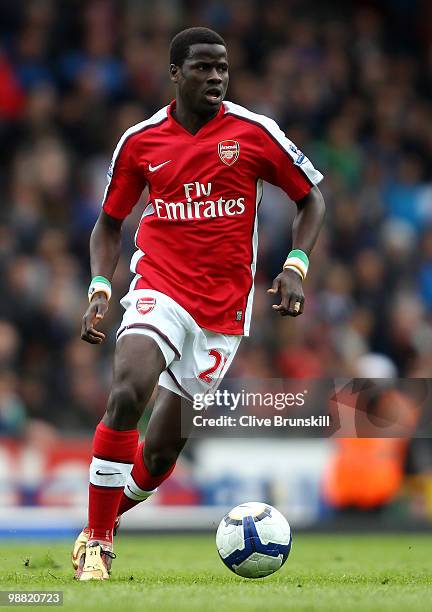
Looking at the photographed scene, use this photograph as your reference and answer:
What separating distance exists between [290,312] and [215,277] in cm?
63

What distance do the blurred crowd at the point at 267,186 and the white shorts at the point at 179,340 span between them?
4933 mm

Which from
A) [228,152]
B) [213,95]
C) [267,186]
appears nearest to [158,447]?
[228,152]

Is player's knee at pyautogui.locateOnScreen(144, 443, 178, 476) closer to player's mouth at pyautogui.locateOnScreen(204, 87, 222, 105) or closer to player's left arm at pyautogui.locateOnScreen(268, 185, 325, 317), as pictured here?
player's left arm at pyautogui.locateOnScreen(268, 185, 325, 317)

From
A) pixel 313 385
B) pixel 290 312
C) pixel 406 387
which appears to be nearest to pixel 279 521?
pixel 290 312

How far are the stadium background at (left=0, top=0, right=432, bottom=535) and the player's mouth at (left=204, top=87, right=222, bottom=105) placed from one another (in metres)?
5.28

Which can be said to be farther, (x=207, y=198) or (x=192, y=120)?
(x=192, y=120)

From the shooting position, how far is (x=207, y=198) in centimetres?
655

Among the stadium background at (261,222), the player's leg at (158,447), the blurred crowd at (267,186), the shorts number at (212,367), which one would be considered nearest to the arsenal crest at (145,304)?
the shorts number at (212,367)

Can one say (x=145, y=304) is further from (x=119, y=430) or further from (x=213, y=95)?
(x=213, y=95)

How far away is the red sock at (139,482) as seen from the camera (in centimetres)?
694

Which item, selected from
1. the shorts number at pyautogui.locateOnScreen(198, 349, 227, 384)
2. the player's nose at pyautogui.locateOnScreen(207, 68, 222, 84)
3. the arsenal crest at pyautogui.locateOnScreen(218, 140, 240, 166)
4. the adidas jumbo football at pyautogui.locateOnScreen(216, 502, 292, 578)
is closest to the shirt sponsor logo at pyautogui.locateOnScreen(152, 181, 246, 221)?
the arsenal crest at pyautogui.locateOnScreen(218, 140, 240, 166)

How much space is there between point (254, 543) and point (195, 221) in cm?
158

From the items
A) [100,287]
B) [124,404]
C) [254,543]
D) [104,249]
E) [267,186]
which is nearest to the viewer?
[124,404]

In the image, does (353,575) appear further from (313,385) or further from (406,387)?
(406,387)
